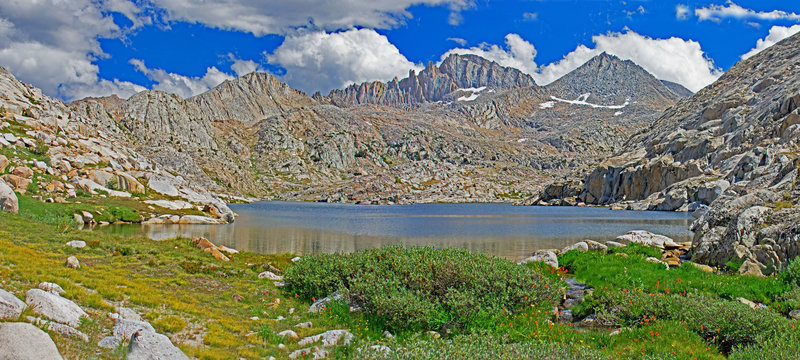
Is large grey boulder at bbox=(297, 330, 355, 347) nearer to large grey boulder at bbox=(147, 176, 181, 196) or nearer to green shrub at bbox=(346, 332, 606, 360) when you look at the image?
green shrub at bbox=(346, 332, 606, 360)

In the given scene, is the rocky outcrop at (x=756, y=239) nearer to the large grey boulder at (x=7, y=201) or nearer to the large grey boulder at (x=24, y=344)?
the large grey boulder at (x=24, y=344)

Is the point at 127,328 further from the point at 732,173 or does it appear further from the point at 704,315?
the point at 732,173

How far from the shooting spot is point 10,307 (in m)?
8.37

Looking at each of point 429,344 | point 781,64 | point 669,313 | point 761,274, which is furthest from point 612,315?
point 781,64

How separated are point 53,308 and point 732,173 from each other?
145m

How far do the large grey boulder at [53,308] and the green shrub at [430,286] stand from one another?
7.63 meters

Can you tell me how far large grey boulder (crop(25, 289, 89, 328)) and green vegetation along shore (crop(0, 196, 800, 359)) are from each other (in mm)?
222

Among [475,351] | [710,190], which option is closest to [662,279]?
[475,351]

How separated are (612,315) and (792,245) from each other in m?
12.1

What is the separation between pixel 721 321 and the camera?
39.6 ft

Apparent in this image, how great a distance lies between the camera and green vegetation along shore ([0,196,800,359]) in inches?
401

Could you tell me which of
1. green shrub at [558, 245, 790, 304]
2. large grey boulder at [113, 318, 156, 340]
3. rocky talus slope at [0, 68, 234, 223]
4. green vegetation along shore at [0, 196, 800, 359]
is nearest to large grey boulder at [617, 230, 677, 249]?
green shrub at [558, 245, 790, 304]

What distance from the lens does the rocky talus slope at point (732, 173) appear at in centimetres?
2252

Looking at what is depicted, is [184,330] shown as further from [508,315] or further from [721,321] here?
[721,321]
